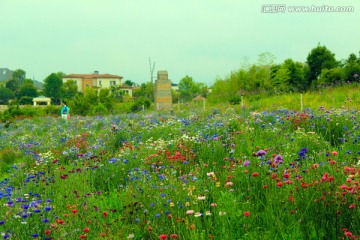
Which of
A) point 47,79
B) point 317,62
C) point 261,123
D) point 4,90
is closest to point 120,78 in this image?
point 47,79

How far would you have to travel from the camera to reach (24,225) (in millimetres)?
3818

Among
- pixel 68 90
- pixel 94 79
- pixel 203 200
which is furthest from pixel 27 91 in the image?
pixel 203 200

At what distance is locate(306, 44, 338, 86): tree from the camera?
124 feet

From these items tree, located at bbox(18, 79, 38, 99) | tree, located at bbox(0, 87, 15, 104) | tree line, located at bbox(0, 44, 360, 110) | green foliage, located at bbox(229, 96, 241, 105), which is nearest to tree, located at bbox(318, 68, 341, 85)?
tree line, located at bbox(0, 44, 360, 110)

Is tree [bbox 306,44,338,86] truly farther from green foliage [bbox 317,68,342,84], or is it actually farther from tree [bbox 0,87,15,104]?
tree [bbox 0,87,15,104]

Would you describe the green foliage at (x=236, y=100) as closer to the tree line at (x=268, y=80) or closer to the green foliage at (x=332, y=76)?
the tree line at (x=268, y=80)

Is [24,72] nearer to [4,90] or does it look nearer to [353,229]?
[4,90]

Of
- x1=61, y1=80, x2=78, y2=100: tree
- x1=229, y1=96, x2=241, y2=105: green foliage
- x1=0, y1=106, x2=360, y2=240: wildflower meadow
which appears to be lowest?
x1=0, y1=106, x2=360, y2=240: wildflower meadow

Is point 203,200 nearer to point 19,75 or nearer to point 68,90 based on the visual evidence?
point 68,90

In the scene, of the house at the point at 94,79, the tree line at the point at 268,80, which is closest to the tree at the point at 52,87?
the house at the point at 94,79

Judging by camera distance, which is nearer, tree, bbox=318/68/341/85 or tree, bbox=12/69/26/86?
tree, bbox=318/68/341/85

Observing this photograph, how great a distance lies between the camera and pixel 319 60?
3831 centimetres

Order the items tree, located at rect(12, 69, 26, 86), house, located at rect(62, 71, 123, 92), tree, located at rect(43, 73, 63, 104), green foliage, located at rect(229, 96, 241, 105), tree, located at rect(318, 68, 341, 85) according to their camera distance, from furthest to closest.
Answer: tree, located at rect(12, 69, 26, 86) → house, located at rect(62, 71, 123, 92) → tree, located at rect(43, 73, 63, 104) → tree, located at rect(318, 68, 341, 85) → green foliage, located at rect(229, 96, 241, 105)

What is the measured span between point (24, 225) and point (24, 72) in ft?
495
